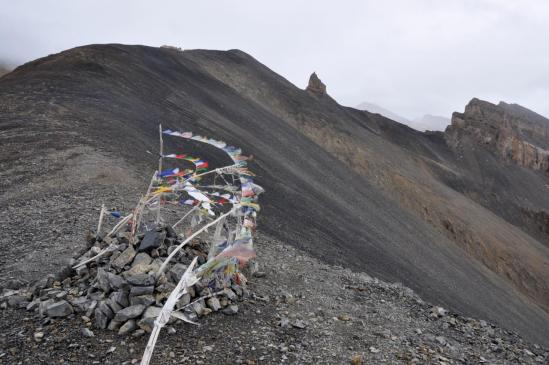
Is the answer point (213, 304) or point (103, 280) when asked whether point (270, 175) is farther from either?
point (103, 280)

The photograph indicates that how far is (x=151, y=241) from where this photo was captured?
5.73m

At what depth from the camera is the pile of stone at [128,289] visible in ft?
16.6

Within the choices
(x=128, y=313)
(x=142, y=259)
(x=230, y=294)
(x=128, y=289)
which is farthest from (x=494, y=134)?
(x=128, y=313)

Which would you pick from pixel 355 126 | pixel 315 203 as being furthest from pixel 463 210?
pixel 315 203

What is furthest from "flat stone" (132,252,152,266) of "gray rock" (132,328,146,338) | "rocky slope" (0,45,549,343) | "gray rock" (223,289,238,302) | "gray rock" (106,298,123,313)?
"rocky slope" (0,45,549,343)

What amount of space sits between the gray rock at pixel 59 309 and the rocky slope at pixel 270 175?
1.35 m

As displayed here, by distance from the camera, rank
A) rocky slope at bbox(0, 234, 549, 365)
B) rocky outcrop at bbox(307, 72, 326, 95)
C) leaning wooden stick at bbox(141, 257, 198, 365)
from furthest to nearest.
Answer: rocky outcrop at bbox(307, 72, 326, 95), rocky slope at bbox(0, 234, 549, 365), leaning wooden stick at bbox(141, 257, 198, 365)

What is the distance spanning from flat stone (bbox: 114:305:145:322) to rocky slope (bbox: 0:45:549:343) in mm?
2046

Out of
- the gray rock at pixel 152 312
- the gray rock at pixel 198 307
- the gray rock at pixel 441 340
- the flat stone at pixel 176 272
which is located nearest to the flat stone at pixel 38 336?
the gray rock at pixel 152 312

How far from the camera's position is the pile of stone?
5059 millimetres

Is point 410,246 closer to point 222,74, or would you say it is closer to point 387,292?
point 387,292

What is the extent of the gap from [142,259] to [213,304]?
3.47 feet

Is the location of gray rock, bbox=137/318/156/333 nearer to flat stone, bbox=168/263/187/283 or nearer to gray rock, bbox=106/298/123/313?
gray rock, bbox=106/298/123/313

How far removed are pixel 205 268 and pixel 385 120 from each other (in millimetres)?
45900
